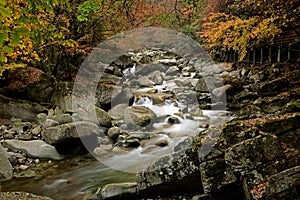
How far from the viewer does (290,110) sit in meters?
5.80

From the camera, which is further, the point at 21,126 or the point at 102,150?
the point at 21,126

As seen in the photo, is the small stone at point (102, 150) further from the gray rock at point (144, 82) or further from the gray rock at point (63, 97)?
the gray rock at point (144, 82)

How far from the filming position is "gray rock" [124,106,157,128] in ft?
36.8

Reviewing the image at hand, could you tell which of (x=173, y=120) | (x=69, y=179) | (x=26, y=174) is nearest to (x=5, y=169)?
(x=26, y=174)

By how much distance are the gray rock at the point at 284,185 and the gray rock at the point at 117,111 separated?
9.14 metres

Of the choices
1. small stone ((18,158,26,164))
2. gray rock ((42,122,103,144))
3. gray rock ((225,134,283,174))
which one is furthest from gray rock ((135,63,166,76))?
gray rock ((225,134,283,174))

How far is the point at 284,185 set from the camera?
3619mm

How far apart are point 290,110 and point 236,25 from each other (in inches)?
179

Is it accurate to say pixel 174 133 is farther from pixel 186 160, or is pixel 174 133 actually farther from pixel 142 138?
pixel 186 160

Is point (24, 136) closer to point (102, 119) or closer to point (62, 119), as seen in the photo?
point (62, 119)

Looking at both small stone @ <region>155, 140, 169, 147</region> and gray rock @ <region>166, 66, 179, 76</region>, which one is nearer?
small stone @ <region>155, 140, 169, 147</region>

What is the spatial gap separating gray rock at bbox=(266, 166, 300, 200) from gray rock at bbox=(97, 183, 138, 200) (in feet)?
8.53

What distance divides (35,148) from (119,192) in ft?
14.8

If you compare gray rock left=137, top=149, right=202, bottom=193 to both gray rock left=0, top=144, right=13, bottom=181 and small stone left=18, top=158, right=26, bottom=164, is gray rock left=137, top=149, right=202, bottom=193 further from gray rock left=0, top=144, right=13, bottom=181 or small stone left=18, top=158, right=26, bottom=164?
small stone left=18, top=158, right=26, bottom=164
